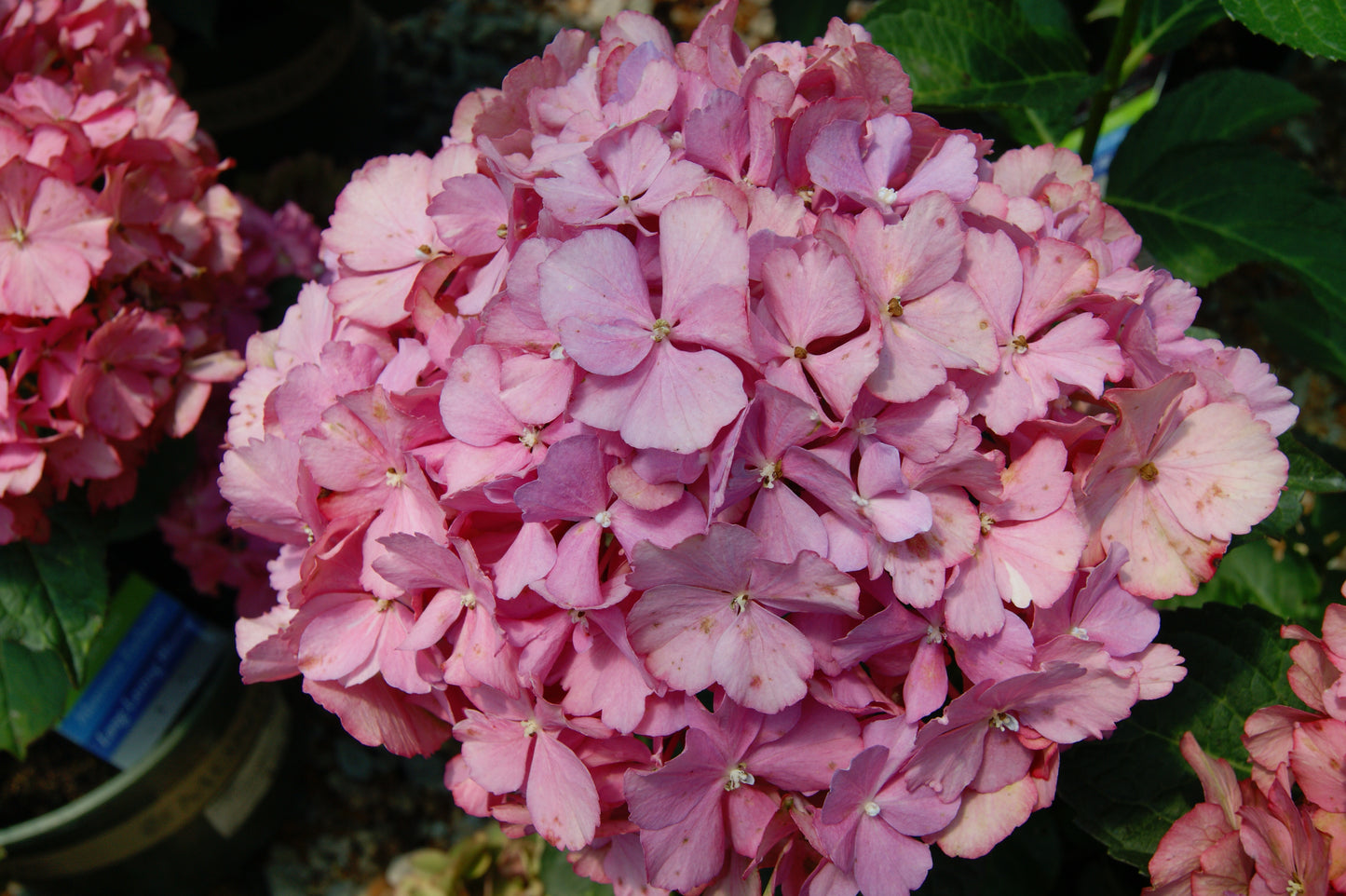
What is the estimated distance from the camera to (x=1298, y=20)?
897mm

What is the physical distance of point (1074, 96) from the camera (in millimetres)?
1148

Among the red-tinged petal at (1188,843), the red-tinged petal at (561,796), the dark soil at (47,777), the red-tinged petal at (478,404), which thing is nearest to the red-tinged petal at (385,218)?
the red-tinged petal at (478,404)

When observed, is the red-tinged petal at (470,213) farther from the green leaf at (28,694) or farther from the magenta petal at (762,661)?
the green leaf at (28,694)

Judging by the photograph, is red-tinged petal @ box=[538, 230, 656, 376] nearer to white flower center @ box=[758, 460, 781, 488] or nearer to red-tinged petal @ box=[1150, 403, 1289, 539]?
white flower center @ box=[758, 460, 781, 488]

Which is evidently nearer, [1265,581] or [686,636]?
[686,636]

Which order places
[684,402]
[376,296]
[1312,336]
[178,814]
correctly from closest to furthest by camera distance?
1. [684,402]
2. [376,296]
3. [1312,336]
4. [178,814]

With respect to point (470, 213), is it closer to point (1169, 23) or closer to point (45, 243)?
point (45, 243)

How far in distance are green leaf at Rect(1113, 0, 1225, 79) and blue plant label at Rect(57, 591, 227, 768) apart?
5.20 ft

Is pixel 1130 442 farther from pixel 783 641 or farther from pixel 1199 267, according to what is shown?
pixel 1199 267

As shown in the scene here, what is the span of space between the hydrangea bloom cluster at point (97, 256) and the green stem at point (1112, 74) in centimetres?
109

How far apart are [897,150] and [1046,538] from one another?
0.30 m

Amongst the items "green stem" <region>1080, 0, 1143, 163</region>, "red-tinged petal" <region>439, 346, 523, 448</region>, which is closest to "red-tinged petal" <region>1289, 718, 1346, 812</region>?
"red-tinged petal" <region>439, 346, 523, 448</region>

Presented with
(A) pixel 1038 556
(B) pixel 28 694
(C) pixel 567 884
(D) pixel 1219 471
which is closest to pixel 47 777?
(B) pixel 28 694

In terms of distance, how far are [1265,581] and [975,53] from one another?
2.68 feet
